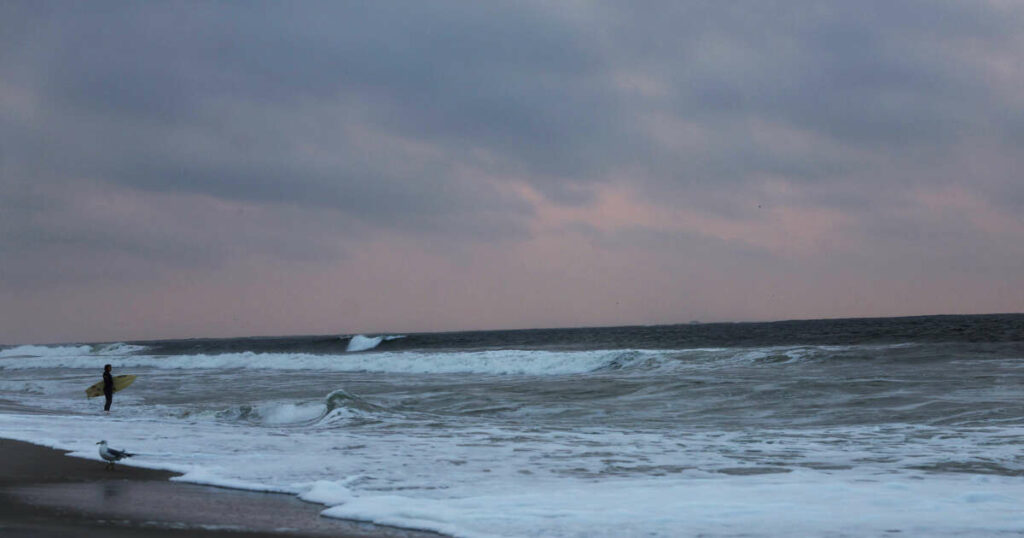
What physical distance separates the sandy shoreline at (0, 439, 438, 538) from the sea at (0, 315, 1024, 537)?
0.31 metres

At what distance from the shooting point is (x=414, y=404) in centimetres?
1741

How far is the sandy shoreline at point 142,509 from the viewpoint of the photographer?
584cm

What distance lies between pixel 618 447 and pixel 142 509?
18.4 ft

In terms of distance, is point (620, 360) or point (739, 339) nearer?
A: point (620, 360)

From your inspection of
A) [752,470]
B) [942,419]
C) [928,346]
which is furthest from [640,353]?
[752,470]

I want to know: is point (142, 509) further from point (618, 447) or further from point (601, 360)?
point (601, 360)

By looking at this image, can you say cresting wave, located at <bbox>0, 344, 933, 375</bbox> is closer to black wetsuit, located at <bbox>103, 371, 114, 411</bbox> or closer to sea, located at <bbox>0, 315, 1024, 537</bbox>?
sea, located at <bbox>0, 315, 1024, 537</bbox>

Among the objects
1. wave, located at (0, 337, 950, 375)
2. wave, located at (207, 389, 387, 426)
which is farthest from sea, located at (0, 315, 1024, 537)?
wave, located at (0, 337, 950, 375)

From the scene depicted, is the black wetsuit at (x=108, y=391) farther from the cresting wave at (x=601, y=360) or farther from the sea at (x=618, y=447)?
the cresting wave at (x=601, y=360)

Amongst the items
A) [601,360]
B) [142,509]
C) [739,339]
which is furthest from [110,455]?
[739,339]

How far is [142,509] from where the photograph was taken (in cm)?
668

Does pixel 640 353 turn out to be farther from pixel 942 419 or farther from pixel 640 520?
pixel 640 520

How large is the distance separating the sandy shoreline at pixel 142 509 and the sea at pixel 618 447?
1.01 feet

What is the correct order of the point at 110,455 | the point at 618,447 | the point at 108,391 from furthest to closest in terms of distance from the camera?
the point at 108,391, the point at 618,447, the point at 110,455
